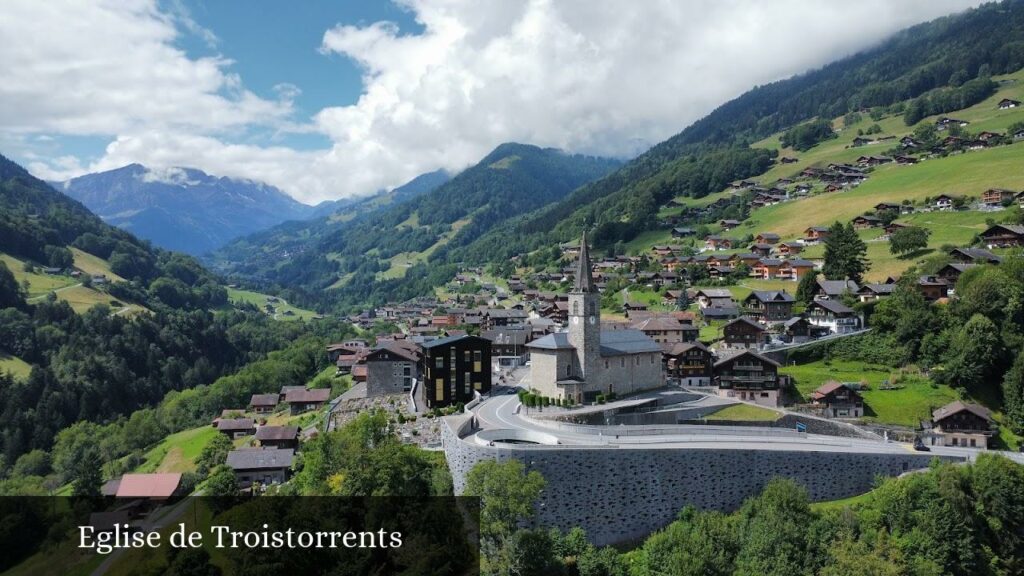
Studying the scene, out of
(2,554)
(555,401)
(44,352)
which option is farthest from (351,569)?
(44,352)

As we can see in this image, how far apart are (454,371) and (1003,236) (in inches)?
2865

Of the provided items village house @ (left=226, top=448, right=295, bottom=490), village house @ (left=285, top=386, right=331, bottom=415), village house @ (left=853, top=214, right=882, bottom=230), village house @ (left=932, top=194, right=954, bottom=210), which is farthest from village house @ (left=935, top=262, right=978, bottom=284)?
village house @ (left=285, top=386, right=331, bottom=415)

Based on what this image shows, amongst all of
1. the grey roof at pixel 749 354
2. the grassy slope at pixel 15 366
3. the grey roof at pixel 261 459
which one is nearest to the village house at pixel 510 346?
the grey roof at pixel 749 354

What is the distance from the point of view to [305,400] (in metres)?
85.4

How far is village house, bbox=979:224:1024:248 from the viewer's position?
83.4 metres

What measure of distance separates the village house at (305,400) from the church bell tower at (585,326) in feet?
137

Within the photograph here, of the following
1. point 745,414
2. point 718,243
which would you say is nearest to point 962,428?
point 745,414

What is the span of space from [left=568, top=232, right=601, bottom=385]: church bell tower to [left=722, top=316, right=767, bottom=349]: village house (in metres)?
21.3

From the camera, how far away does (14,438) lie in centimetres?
9606

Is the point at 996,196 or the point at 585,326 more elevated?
the point at 996,196

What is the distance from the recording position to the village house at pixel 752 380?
58.9 m

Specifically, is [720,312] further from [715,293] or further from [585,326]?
[585,326]

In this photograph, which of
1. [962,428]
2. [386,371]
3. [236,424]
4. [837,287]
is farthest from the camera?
[236,424]

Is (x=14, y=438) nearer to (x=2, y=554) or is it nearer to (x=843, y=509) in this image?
(x=2, y=554)
